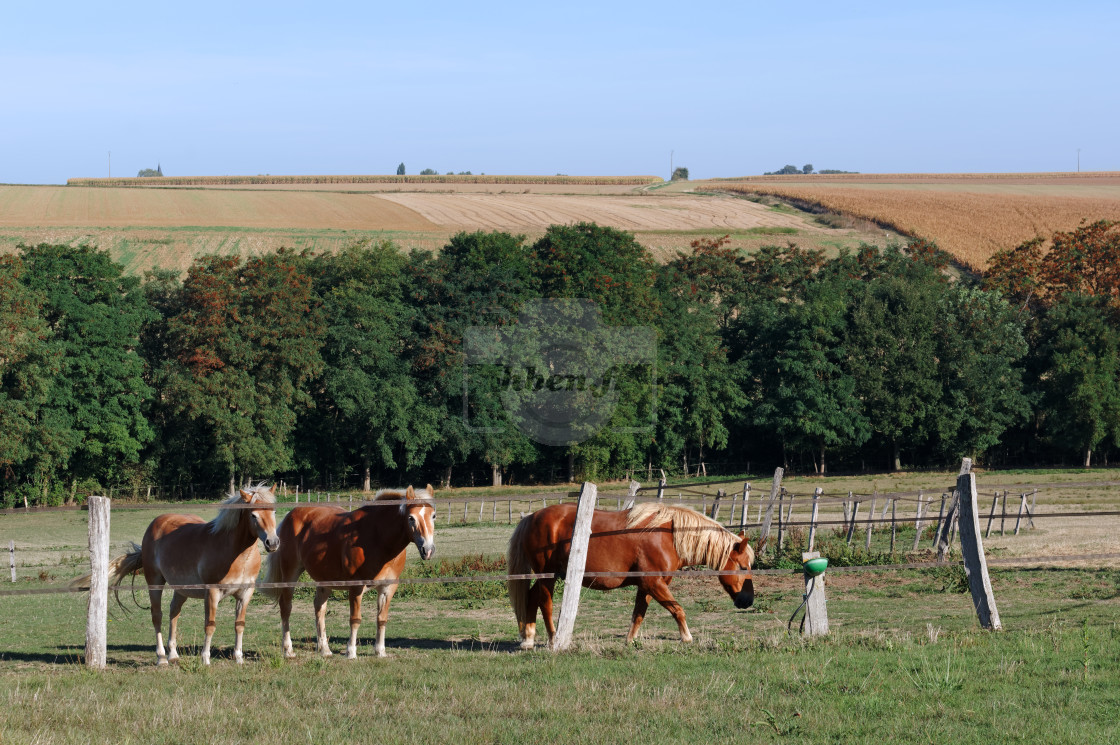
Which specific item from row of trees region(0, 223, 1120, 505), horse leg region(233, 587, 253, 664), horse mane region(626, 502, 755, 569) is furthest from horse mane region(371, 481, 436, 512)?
row of trees region(0, 223, 1120, 505)

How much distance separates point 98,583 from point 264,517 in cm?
152

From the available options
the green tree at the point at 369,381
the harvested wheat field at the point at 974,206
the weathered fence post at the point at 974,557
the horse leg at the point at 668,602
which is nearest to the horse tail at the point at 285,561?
the horse leg at the point at 668,602

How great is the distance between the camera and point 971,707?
679 centimetres

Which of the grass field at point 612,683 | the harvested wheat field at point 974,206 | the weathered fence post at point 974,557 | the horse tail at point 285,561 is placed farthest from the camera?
the harvested wheat field at point 974,206

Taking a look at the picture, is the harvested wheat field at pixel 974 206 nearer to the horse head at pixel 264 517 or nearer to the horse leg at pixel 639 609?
the horse leg at pixel 639 609

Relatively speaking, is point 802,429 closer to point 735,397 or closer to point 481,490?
point 735,397

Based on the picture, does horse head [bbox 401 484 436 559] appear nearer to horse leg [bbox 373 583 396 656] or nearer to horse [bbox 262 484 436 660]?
horse [bbox 262 484 436 660]

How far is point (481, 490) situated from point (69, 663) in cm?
4050

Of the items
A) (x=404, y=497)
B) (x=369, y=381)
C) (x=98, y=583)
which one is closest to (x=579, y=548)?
(x=404, y=497)

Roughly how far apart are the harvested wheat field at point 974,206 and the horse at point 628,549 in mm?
62418

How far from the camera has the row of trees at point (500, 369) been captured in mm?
44500

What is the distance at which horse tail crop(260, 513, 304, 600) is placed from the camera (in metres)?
10.8

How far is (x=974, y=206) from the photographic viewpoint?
Answer: 84.8 metres

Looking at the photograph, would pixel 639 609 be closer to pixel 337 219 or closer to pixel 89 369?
pixel 89 369
